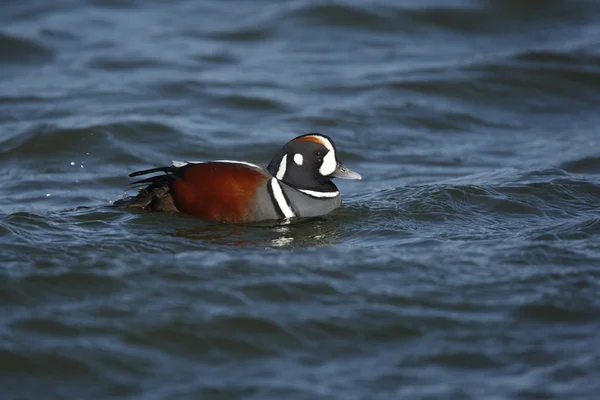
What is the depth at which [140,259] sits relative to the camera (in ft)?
24.7

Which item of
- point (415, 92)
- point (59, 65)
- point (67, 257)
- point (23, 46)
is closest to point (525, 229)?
point (67, 257)

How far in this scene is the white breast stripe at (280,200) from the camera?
865 cm

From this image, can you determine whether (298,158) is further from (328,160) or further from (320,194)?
(320,194)

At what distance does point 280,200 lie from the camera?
8.66 m

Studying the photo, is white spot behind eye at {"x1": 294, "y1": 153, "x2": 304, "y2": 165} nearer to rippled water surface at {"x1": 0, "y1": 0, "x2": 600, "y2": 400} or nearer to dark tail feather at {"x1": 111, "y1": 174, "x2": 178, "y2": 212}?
rippled water surface at {"x1": 0, "y1": 0, "x2": 600, "y2": 400}

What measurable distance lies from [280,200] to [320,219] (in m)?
0.53

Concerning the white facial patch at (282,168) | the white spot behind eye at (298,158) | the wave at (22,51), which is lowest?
the white facial patch at (282,168)

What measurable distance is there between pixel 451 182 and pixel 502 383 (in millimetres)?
4860

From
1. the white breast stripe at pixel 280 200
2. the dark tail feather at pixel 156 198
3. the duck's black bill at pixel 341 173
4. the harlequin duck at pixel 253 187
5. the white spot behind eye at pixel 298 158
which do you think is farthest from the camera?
the duck's black bill at pixel 341 173

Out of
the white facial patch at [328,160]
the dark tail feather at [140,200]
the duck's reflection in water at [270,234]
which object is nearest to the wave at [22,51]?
the dark tail feather at [140,200]

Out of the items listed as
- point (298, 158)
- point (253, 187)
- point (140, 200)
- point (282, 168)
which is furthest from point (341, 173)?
point (140, 200)

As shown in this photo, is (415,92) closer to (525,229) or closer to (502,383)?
(525,229)

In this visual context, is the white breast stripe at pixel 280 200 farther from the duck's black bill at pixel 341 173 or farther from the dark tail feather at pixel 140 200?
the dark tail feather at pixel 140 200

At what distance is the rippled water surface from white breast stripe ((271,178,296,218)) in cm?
19
